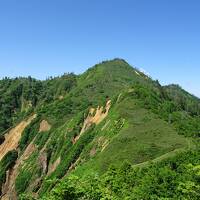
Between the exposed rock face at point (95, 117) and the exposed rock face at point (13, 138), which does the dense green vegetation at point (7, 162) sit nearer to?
the exposed rock face at point (13, 138)

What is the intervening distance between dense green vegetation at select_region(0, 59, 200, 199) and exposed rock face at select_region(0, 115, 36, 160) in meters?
4.88

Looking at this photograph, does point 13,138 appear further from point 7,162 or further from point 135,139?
point 135,139

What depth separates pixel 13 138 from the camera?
163m

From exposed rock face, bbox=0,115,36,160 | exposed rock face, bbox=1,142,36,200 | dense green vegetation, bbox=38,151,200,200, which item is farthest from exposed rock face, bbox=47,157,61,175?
dense green vegetation, bbox=38,151,200,200

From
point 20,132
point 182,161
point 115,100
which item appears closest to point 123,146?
point 182,161

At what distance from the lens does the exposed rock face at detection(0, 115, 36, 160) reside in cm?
15675

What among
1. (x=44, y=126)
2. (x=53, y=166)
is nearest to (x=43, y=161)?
(x=53, y=166)

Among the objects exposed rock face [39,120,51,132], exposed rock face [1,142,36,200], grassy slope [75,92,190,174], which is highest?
exposed rock face [39,120,51,132]

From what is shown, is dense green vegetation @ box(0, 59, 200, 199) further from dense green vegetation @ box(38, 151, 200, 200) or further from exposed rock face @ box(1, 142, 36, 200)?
exposed rock face @ box(1, 142, 36, 200)

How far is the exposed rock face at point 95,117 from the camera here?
119912 millimetres

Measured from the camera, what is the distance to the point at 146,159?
77.1 m

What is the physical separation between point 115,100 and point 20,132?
54.6 meters

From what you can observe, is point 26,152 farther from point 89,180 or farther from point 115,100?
point 89,180

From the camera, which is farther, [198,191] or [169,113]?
[169,113]
